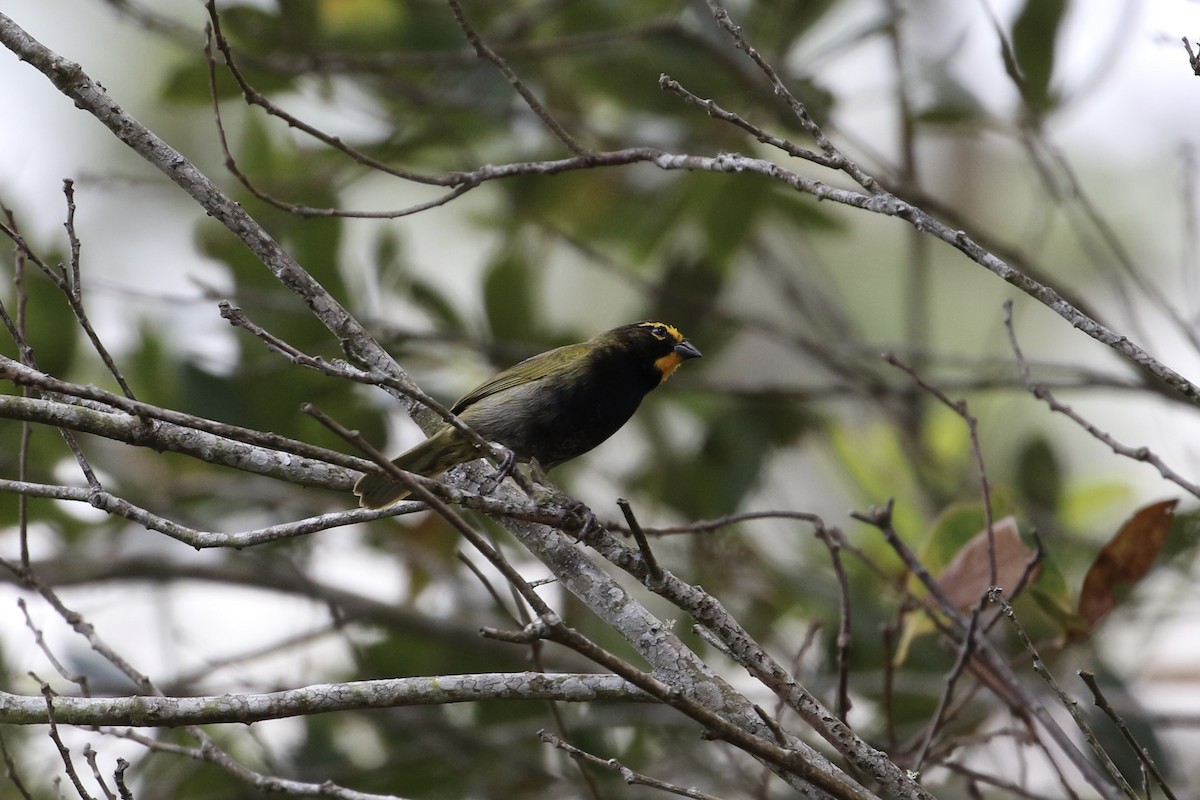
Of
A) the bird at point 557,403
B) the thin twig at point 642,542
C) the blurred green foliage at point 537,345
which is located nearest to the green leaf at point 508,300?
the blurred green foliage at point 537,345

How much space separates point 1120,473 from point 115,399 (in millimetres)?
7545

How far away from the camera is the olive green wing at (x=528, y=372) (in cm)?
464

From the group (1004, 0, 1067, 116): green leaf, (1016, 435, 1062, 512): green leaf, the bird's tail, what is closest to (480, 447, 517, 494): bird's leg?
the bird's tail

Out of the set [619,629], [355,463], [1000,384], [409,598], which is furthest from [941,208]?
[409,598]

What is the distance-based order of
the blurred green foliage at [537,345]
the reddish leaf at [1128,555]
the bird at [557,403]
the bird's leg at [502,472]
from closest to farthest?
1. the bird's leg at [502,472]
2. the reddish leaf at [1128,555]
3. the bird at [557,403]
4. the blurred green foliage at [537,345]

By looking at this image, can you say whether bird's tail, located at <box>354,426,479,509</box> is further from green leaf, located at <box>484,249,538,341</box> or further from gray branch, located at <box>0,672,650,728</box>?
green leaf, located at <box>484,249,538,341</box>

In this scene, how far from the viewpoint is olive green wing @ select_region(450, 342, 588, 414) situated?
4.64m

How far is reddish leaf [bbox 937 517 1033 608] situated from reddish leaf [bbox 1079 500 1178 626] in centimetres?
20

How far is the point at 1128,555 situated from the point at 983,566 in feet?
1.24

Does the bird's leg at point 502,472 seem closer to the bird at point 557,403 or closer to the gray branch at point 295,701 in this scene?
the gray branch at point 295,701

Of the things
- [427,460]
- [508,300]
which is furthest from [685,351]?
[427,460]

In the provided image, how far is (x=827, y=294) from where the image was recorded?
834 centimetres

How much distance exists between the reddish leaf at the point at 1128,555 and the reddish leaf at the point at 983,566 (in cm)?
20

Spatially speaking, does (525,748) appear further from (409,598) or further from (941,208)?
(941,208)
